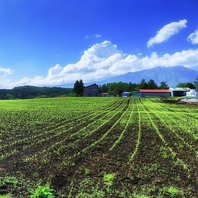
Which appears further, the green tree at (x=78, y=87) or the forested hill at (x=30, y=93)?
the forested hill at (x=30, y=93)

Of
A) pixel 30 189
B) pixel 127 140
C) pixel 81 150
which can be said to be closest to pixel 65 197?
pixel 30 189

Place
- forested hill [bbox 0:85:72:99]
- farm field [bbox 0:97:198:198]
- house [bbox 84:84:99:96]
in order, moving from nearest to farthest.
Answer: farm field [bbox 0:97:198:198] → house [bbox 84:84:99:96] → forested hill [bbox 0:85:72:99]

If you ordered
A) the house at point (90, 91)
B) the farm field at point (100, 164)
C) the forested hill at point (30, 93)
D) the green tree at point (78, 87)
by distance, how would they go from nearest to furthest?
the farm field at point (100, 164) → the green tree at point (78, 87) → the house at point (90, 91) → the forested hill at point (30, 93)

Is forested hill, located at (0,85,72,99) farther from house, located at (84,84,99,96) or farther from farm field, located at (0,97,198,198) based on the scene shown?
farm field, located at (0,97,198,198)

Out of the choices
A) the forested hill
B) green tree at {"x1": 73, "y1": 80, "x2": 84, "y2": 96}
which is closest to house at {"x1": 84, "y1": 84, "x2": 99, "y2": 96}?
green tree at {"x1": 73, "y1": 80, "x2": 84, "y2": 96}

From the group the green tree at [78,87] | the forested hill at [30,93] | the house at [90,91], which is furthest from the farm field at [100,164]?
the forested hill at [30,93]

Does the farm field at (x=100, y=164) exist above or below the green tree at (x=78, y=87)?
below

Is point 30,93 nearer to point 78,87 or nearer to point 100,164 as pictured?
point 78,87

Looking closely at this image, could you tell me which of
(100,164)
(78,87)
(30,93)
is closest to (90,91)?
(78,87)

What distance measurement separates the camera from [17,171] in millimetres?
5906

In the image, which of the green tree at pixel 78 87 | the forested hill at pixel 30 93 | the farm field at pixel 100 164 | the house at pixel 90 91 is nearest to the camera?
the farm field at pixel 100 164

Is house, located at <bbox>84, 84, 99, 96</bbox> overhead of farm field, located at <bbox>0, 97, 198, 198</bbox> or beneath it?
overhead

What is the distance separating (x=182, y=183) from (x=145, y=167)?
45.4 inches

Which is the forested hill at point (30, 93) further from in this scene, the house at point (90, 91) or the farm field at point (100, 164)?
the farm field at point (100, 164)
